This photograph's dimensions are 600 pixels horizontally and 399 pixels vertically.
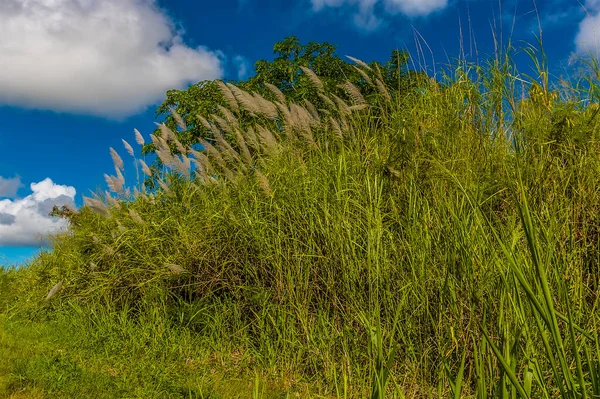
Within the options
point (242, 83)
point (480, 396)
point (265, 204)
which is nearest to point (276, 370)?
point (265, 204)

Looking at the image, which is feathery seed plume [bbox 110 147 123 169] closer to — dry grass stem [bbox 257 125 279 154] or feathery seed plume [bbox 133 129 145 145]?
feathery seed plume [bbox 133 129 145 145]

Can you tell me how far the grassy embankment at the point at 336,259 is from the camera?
3.08 m

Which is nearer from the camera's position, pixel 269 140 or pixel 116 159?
pixel 269 140

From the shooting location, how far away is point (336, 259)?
363cm

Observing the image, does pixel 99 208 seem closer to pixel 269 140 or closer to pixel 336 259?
pixel 269 140

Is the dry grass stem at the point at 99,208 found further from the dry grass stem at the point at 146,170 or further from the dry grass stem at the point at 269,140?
the dry grass stem at the point at 269,140

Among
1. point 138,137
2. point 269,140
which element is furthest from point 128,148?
point 269,140

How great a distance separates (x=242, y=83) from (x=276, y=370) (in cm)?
948

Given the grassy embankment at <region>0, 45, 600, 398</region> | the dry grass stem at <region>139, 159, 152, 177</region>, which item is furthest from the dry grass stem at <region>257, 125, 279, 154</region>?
the dry grass stem at <region>139, 159, 152, 177</region>

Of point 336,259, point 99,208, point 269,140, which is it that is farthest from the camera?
point 99,208

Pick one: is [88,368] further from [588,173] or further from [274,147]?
[588,173]

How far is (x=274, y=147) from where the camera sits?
4707 mm

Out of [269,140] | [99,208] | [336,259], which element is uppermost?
[269,140]

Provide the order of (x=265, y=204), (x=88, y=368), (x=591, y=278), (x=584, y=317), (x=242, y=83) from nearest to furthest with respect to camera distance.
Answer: (x=584, y=317)
(x=591, y=278)
(x=88, y=368)
(x=265, y=204)
(x=242, y=83)
